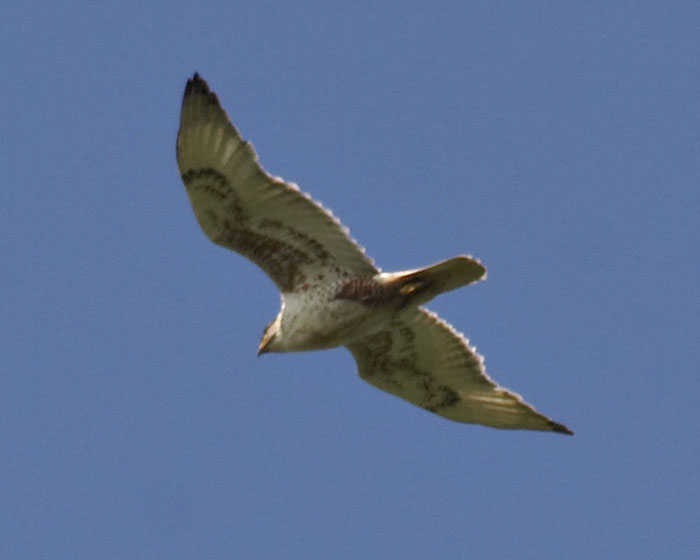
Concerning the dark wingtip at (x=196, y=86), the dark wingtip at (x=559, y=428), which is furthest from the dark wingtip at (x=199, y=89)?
the dark wingtip at (x=559, y=428)

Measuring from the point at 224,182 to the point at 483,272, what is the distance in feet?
7.15

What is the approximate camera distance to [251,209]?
12602mm

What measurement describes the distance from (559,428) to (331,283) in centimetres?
260

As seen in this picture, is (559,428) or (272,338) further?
(559,428)

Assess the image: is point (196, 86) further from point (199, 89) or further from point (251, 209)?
point (251, 209)

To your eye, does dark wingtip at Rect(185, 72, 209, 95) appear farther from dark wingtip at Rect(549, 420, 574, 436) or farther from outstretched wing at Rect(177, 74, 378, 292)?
dark wingtip at Rect(549, 420, 574, 436)

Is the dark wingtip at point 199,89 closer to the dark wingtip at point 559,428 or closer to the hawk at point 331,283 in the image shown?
the hawk at point 331,283

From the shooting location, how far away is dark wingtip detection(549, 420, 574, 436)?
1402 cm

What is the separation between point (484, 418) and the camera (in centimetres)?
1421

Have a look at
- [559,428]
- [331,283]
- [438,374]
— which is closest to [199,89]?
[331,283]

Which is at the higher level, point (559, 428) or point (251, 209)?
point (559, 428)

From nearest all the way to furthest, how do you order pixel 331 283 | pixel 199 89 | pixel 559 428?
1. pixel 199 89
2. pixel 331 283
3. pixel 559 428

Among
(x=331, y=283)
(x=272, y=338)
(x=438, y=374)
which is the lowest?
(x=272, y=338)

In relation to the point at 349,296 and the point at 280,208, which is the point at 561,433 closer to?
the point at 349,296
